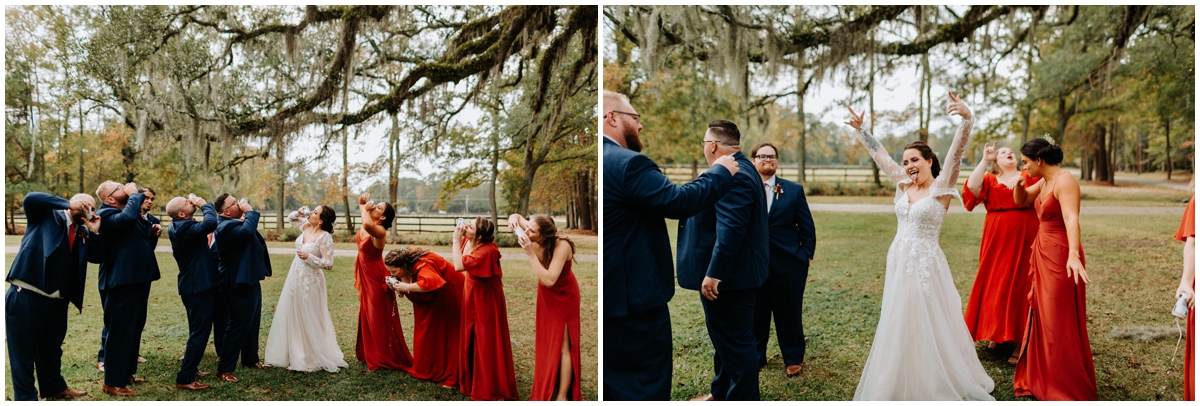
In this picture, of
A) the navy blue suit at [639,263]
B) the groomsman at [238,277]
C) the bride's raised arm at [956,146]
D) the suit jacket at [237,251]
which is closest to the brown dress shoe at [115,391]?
the groomsman at [238,277]

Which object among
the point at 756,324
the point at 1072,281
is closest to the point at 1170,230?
the point at 1072,281

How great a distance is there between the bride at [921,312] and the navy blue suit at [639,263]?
1.20 m

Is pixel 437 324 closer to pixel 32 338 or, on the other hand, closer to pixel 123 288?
pixel 123 288

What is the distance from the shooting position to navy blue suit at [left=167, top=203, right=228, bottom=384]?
4.36 m

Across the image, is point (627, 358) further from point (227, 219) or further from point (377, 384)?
point (227, 219)

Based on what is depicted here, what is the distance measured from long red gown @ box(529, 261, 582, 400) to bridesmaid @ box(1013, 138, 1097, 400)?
246 cm

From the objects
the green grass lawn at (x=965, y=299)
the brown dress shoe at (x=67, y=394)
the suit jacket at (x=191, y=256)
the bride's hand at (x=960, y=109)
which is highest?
the bride's hand at (x=960, y=109)

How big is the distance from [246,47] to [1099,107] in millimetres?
8674

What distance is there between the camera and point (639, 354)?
10.8 ft

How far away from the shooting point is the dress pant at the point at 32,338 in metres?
4.02

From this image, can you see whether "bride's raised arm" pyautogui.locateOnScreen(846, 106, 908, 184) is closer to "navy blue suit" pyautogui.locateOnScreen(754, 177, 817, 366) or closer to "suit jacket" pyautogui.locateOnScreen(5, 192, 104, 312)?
"navy blue suit" pyautogui.locateOnScreen(754, 177, 817, 366)

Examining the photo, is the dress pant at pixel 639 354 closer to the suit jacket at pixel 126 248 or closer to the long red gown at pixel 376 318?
the long red gown at pixel 376 318

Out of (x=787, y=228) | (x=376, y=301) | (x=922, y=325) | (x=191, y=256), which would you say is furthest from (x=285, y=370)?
(x=922, y=325)

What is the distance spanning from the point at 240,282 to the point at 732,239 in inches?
131
